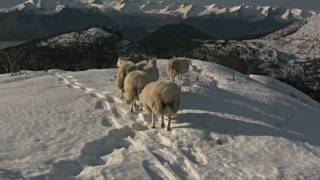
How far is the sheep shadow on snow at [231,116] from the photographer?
14500 mm

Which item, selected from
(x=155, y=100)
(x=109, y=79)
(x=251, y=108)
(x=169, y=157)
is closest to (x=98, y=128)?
(x=155, y=100)

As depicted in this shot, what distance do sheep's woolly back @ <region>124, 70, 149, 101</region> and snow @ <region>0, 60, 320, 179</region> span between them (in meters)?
0.55

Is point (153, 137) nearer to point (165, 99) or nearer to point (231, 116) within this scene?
point (165, 99)

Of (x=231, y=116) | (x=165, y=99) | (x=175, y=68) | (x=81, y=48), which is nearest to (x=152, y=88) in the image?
(x=165, y=99)

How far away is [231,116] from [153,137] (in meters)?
3.58

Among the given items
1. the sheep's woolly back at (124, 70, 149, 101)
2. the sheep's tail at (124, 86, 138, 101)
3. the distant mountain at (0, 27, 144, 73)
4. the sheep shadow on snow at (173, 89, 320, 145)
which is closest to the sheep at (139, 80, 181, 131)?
the sheep shadow on snow at (173, 89, 320, 145)

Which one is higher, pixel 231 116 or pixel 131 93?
pixel 131 93

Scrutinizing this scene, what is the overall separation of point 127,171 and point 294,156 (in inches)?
162

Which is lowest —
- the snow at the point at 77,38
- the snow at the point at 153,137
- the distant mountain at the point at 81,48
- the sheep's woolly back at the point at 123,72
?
the distant mountain at the point at 81,48

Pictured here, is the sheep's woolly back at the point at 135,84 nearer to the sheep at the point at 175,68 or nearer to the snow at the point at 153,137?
the snow at the point at 153,137

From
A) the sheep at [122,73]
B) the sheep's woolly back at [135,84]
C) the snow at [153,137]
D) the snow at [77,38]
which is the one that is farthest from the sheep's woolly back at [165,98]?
the snow at [77,38]

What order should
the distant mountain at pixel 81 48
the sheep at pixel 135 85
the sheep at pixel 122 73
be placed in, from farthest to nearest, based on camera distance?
the distant mountain at pixel 81 48, the sheep at pixel 122 73, the sheep at pixel 135 85

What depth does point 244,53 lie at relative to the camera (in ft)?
572

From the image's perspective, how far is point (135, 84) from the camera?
17.7 meters
